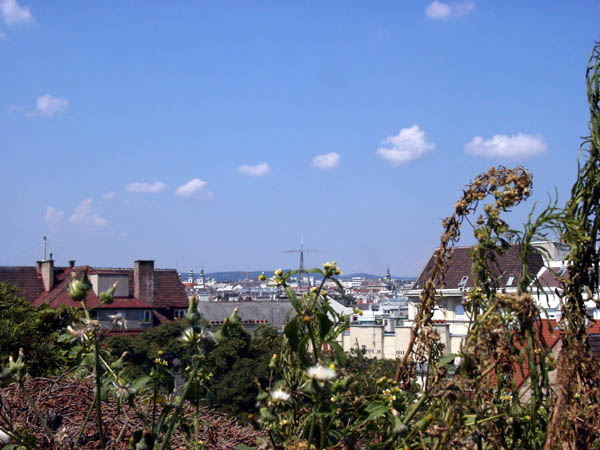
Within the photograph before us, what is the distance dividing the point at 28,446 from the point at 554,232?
1.56 m

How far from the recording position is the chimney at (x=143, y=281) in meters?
55.2

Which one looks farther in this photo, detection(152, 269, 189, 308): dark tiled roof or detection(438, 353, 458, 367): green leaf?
detection(152, 269, 189, 308): dark tiled roof

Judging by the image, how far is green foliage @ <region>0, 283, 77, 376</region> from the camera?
5.47 meters

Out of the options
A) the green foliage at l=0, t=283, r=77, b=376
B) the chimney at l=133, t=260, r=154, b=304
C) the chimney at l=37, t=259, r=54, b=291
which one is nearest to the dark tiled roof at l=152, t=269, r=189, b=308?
the chimney at l=133, t=260, r=154, b=304

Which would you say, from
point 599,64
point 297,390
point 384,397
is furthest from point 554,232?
point 297,390

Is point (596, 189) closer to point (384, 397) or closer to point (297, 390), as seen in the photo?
point (384, 397)

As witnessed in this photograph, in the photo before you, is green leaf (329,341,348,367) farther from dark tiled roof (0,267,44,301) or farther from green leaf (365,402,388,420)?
dark tiled roof (0,267,44,301)

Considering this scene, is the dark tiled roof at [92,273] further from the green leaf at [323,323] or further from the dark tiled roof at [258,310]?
the green leaf at [323,323]

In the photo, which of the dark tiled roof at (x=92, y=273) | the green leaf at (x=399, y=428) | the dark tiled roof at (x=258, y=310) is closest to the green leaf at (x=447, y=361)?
the green leaf at (x=399, y=428)

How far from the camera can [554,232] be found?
1964mm

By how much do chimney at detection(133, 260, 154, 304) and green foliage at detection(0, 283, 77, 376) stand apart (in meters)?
39.5

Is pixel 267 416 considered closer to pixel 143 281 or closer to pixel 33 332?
pixel 33 332

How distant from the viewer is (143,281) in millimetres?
55375

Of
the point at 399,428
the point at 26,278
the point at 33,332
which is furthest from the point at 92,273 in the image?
the point at 399,428
